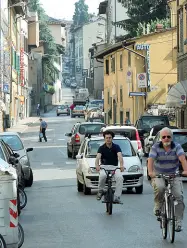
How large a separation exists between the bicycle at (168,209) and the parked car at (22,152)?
11953mm

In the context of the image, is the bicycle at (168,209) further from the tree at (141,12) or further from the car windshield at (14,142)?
the tree at (141,12)

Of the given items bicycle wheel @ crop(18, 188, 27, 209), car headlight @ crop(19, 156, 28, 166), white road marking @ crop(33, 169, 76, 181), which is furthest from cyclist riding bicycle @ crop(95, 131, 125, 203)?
white road marking @ crop(33, 169, 76, 181)

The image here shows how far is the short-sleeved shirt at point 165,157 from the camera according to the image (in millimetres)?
13609

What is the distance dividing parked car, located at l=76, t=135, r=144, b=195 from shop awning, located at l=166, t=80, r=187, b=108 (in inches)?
957

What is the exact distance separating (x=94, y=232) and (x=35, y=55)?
371 ft

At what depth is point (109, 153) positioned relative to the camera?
17922 millimetres

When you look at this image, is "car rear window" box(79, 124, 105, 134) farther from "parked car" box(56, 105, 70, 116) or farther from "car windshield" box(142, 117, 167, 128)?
"parked car" box(56, 105, 70, 116)

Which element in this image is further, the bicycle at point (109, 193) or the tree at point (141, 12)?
the tree at point (141, 12)

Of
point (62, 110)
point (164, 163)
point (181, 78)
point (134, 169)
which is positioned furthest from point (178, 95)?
point (62, 110)

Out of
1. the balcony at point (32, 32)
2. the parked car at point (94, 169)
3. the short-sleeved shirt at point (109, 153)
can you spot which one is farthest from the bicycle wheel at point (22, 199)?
the balcony at point (32, 32)

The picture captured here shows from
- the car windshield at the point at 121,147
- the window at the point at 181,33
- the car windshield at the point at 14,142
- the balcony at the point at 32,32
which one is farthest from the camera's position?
the balcony at the point at 32,32

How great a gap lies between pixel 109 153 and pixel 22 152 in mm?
9407

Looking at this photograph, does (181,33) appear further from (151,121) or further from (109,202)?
(109,202)

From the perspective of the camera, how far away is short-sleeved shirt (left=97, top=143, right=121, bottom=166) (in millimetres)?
17906
